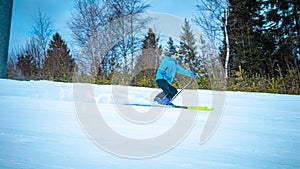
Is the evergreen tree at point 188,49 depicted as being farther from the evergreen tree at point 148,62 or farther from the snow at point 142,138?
the snow at point 142,138

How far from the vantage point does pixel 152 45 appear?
13.8 meters

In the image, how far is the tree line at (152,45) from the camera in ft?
34.8

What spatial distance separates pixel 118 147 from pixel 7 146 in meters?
0.83

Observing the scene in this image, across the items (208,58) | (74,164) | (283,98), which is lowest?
(74,164)

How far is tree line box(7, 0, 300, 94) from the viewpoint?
10619 mm

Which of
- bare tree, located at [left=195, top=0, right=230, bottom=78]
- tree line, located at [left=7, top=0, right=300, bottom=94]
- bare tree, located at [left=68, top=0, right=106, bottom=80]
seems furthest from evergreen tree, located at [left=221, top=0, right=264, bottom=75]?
bare tree, located at [left=68, top=0, right=106, bottom=80]

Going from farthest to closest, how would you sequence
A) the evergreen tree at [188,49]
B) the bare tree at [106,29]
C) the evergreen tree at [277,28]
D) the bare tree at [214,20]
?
the evergreen tree at [277,28], the bare tree at [106,29], the evergreen tree at [188,49], the bare tree at [214,20]

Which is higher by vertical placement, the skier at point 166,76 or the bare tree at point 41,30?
the bare tree at point 41,30

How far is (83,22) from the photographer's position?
1409 centimetres

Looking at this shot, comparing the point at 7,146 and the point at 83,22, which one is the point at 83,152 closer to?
the point at 7,146

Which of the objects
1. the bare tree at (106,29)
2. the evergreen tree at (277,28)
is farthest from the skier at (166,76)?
the evergreen tree at (277,28)

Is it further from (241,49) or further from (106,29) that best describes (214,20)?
(106,29)

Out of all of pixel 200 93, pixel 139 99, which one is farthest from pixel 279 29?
pixel 139 99

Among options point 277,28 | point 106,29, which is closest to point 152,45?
point 106,29
